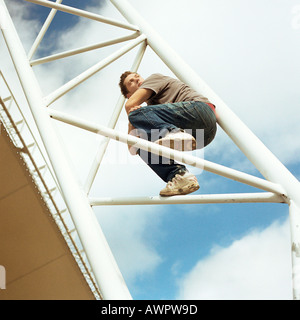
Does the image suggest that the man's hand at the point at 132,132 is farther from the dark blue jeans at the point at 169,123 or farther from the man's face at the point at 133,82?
the man's face at the point at 133,82

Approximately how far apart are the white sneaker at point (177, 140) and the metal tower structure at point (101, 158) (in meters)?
0.14

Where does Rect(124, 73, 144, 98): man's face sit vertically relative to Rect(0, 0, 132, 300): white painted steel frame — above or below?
above

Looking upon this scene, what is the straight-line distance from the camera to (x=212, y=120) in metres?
4.59

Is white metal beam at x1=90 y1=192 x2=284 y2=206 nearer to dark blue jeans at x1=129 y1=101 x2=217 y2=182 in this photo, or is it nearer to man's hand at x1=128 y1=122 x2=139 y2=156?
dark blue jeans at x1=129 y1=101 x2=217 y2=182

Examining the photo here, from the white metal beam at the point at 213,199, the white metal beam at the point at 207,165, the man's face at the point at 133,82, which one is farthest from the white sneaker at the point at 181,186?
the man's face at the point at 133,82

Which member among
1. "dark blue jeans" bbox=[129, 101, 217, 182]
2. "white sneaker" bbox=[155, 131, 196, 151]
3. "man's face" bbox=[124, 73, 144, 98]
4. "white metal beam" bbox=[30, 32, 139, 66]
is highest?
"white metal beam" bbox=[30, 32, 139, 66]

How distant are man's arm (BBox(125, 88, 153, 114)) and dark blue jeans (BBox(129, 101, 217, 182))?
8cm

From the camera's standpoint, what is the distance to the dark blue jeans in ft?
14.3

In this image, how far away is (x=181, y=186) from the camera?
4246 mm

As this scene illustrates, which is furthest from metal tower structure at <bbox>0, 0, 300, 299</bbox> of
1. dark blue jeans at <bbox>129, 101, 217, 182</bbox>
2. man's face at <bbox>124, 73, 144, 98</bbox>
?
man's face at <bbox>124, 73, 144, 98</bbox>

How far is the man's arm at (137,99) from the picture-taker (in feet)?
14.8

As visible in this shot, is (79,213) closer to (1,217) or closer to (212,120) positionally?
(212,120)
